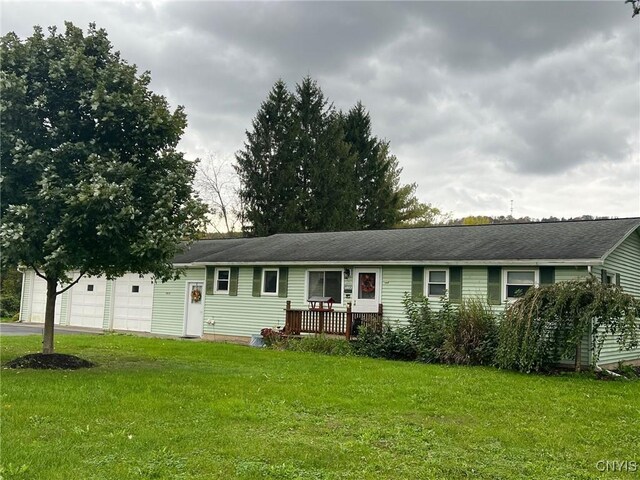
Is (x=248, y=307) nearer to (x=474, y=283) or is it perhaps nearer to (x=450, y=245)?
(x=450, y=245)

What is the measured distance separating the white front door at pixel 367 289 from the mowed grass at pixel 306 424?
532 centimetres

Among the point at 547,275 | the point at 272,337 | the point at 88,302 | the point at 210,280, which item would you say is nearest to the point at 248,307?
the point at 210,280

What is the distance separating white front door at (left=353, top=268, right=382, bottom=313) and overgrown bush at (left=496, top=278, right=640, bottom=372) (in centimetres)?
447

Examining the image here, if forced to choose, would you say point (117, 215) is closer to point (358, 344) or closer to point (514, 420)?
point (514, 420)

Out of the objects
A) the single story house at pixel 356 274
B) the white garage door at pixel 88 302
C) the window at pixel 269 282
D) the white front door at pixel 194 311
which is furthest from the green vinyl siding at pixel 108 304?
the window at pixel 269 282

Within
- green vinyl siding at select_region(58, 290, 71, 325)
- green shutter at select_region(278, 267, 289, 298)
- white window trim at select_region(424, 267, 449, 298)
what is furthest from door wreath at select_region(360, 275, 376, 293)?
green vinyl siding at select_region(58, 290, 71, 325)

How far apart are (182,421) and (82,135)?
6.40 meters

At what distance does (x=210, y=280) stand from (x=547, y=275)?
11095 mm

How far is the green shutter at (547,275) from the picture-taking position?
44.8 feet

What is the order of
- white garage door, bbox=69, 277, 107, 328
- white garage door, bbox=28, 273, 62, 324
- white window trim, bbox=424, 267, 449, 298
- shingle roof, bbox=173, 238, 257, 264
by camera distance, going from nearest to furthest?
1. white window trim, bbox=424, 267, 449, 298
2. shingle roof, bbox=173, 238, 257, 264
3. white garage door, bbox=69, 277, 107, 328
4. white garage door, bbox=28, 273, 62, 324

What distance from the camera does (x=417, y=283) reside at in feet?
51.1

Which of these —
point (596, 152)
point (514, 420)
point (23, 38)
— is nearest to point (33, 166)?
point (23, 38)

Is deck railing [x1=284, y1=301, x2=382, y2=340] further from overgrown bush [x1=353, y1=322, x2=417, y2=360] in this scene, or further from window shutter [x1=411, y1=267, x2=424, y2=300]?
window shutter [x1=411, y1=267, x2=424, y2=300]

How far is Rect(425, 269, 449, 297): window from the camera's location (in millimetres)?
15273
